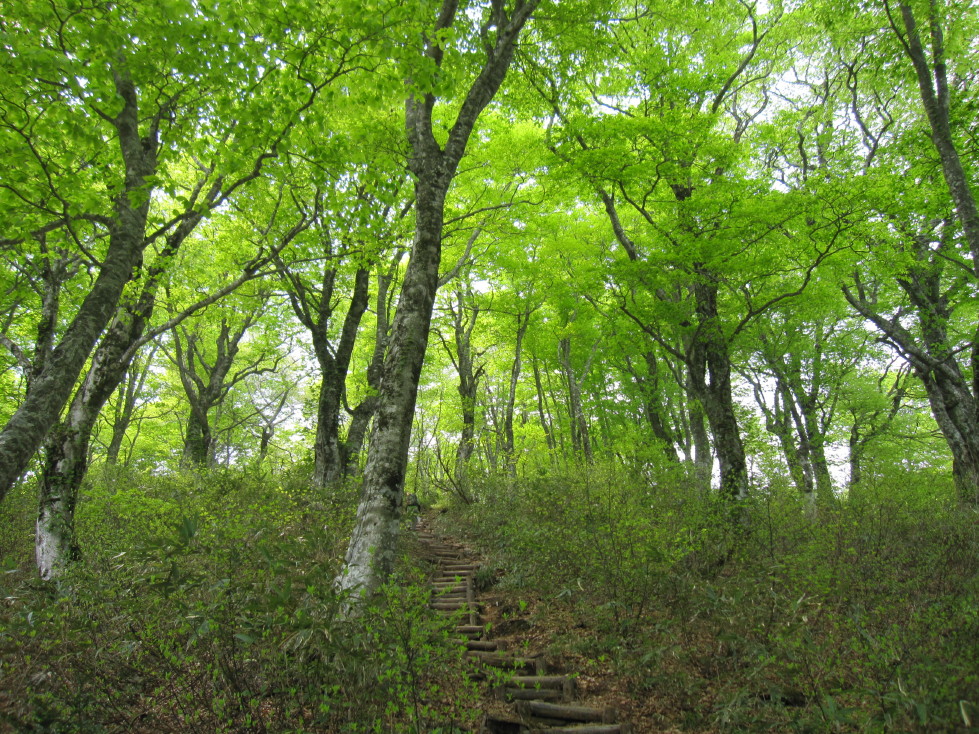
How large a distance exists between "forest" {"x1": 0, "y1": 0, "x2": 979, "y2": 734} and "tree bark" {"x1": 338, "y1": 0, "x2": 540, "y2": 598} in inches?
1.5

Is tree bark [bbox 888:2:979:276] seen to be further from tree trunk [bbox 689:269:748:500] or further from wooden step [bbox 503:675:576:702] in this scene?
wooden step [bbox 503:675:576:702]

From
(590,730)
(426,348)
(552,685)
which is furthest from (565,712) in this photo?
(426,348)

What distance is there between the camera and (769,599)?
4.20 metres

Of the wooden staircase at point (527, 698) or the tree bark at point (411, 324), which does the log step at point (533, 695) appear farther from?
the tree bark at point (411, 324)

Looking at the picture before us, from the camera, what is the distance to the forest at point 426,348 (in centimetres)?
318

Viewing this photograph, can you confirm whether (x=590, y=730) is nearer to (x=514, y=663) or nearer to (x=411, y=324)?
(x=514, y=663)

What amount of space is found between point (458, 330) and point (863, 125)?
13.7 m

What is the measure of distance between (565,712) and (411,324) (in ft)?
12.9

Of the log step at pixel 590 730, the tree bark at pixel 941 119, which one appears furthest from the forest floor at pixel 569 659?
the tree bark at pixel 941 119

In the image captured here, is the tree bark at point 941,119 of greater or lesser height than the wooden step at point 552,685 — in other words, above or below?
above

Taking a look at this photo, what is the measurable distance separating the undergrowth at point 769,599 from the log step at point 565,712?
387 millimetres

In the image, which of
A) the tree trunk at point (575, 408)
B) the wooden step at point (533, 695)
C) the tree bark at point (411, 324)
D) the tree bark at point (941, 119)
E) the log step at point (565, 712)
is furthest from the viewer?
the tree trunk at point (575, 408)

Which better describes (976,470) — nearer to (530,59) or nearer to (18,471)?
(530,59)

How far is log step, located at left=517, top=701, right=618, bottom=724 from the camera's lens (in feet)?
11.9
